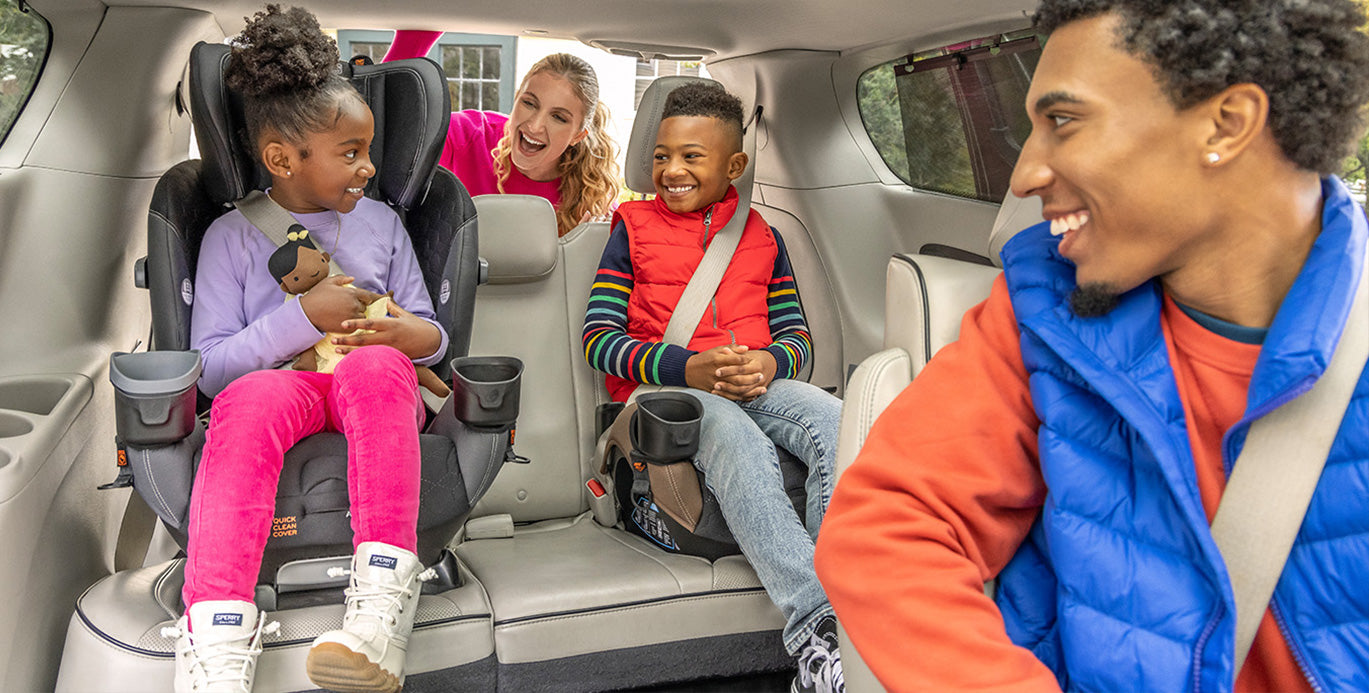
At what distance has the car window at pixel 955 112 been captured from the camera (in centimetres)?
278

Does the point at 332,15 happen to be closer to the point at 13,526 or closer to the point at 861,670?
the point at 13,526

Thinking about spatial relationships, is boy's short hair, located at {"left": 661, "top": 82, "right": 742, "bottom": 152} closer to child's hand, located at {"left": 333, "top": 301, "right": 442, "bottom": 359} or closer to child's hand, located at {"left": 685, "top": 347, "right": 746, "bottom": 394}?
child's hand, located at {"left": 685, "top": 347, "right": 746, "bottom": 394}

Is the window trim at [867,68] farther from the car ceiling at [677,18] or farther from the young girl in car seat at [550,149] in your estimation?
the young girl in car seat at [550,149]

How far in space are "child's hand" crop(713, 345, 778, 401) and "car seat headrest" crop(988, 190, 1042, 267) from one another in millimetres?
1004

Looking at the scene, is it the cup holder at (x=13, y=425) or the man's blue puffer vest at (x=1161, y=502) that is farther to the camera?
the cup holder at (x=13, y=425)

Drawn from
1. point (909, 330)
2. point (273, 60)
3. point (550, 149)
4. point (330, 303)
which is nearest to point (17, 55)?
point (273, 60)

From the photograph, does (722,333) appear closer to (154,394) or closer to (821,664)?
(821,664)

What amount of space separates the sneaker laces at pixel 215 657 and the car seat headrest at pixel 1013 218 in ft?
4.51

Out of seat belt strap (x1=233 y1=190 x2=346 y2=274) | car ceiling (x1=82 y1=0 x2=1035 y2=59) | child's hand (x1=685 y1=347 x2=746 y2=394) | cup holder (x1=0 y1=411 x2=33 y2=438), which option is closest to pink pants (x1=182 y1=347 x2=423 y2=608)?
seat belt strap (x1=233 y1=190 x2=346 y2=274)

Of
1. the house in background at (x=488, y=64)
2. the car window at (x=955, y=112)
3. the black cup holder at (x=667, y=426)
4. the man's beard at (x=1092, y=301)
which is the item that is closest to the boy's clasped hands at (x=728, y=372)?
the black cup holder at (x=667, y=426)

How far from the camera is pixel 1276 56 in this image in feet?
3.47

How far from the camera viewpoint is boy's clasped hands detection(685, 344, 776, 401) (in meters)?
2.48

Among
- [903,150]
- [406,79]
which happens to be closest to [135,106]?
[406,79]

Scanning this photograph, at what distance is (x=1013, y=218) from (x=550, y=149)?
6.89 feet
